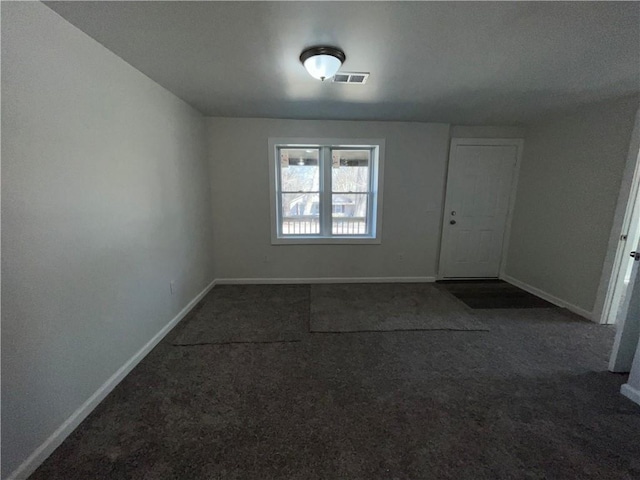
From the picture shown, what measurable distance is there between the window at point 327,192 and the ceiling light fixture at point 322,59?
182 centimetres

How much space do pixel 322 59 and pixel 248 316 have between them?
2496mm

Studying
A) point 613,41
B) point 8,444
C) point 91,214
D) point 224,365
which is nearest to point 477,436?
point 224,365

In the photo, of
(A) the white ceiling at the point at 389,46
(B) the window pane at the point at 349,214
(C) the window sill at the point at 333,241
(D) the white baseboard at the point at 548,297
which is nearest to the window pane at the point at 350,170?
(B) the window pane at the point at 349,214

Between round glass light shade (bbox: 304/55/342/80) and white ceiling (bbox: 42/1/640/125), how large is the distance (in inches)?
3.8

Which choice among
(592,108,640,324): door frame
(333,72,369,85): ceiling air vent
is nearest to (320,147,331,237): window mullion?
(333,72,369,85): ceiling air vent

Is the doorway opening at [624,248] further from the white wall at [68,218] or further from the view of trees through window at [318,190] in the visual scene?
the white wall at [68,218]

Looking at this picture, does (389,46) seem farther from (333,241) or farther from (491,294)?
(491,294)

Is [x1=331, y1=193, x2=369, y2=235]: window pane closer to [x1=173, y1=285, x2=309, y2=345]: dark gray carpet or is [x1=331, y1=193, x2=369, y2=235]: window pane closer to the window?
the window

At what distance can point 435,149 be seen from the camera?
12.1 feet

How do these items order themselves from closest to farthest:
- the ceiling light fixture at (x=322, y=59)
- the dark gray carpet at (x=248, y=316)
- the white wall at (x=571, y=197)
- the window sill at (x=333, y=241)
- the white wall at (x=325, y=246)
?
the ceiling light fixture at (x=322, y=59) < the dark gray carpet at (x=248, y=316) < the white wall at (x=571, y=197) < the white wall at (x=325, y=246) < the window sill at (x=333, y=241)

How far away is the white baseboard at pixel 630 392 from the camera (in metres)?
1.71

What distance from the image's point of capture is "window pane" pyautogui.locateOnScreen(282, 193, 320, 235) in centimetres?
385

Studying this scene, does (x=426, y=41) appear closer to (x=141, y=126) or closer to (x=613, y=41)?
(x=613, y=41)

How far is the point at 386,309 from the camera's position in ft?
10.0
